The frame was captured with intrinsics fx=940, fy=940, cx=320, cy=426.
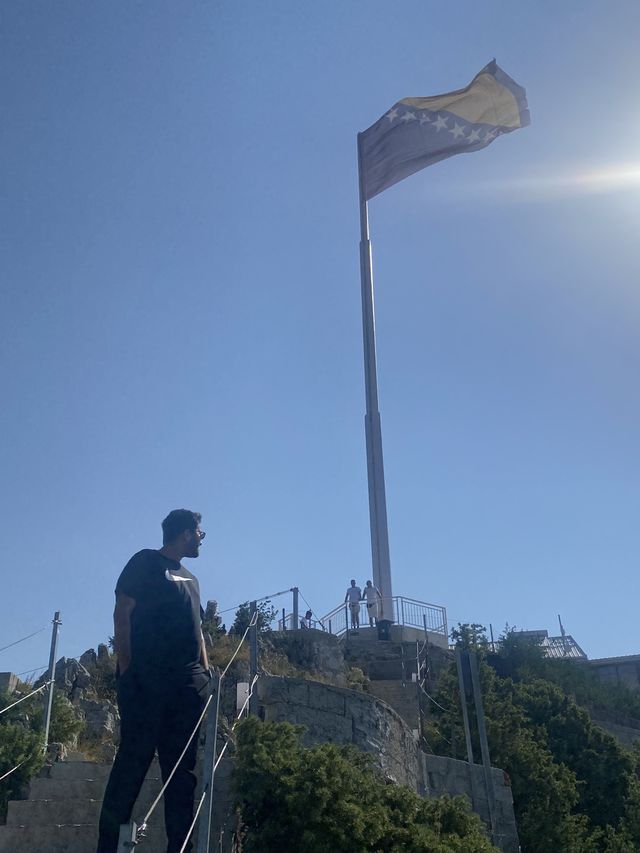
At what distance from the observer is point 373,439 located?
23.6 metres

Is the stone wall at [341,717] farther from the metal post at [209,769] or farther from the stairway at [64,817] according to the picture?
the metal post at [209,769]

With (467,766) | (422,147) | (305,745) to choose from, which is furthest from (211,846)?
(422,147)

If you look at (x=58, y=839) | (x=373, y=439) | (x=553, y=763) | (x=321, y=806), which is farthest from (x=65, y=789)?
(x=373, y=439)

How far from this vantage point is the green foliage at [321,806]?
6800 millimetres

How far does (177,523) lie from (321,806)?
2300mm

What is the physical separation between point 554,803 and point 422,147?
18.5 m

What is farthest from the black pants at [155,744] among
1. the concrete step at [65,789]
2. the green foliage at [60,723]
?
the green foliage at [60,723]

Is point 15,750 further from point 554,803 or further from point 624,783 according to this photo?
point 624,783

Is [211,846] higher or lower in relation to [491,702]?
lower

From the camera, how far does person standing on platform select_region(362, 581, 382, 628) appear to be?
21031 mm

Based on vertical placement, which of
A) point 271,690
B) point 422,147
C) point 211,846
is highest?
point 422,147

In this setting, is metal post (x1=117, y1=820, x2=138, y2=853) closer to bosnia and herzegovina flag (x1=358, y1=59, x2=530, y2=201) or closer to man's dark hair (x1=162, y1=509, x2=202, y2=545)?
man's dark hair (x1=162, y1=509, x2=202, y2=545)

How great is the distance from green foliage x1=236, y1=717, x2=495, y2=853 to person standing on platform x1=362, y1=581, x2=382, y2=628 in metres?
13.4

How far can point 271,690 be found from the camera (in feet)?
29.3
